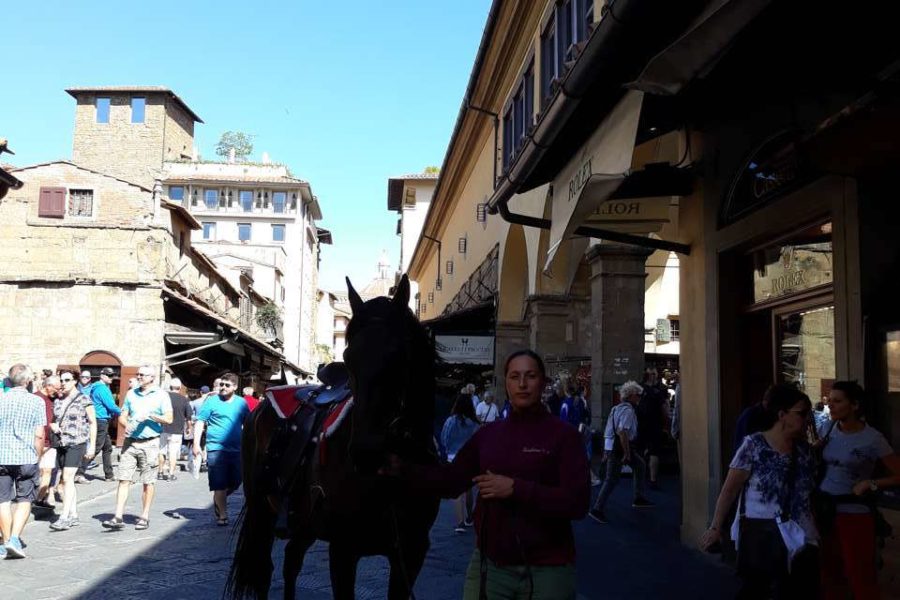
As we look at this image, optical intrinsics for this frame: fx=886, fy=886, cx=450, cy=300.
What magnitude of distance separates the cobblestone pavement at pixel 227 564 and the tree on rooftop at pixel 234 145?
276 feet

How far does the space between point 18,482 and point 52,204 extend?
2294 centimetres

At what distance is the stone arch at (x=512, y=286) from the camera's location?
21016 millimetres

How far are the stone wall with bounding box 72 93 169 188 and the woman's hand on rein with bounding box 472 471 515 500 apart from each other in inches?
2717

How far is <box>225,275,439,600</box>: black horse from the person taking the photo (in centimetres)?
371

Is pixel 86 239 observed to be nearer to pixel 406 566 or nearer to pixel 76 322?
pixel 76 322

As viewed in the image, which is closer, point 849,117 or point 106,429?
point 849,117

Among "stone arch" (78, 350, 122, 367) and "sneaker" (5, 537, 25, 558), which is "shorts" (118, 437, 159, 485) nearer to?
"sneaker" (5, 537, 25, 558)

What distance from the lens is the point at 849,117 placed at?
418 cm

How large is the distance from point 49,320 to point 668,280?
66.7 ft

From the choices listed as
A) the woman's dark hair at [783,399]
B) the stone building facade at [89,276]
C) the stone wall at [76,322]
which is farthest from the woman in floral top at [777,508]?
the stone wall at [76,322]

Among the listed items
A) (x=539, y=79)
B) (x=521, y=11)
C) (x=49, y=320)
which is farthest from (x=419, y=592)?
(x=49, y=320)

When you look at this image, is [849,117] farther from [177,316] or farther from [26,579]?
[177,316]

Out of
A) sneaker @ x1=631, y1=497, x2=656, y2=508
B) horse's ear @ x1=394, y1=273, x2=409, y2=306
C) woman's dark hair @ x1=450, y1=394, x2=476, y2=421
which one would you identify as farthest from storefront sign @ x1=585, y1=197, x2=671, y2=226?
horse's ear @ x1=394, y1=273, x2=409, y2=306

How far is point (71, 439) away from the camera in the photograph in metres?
10.5
